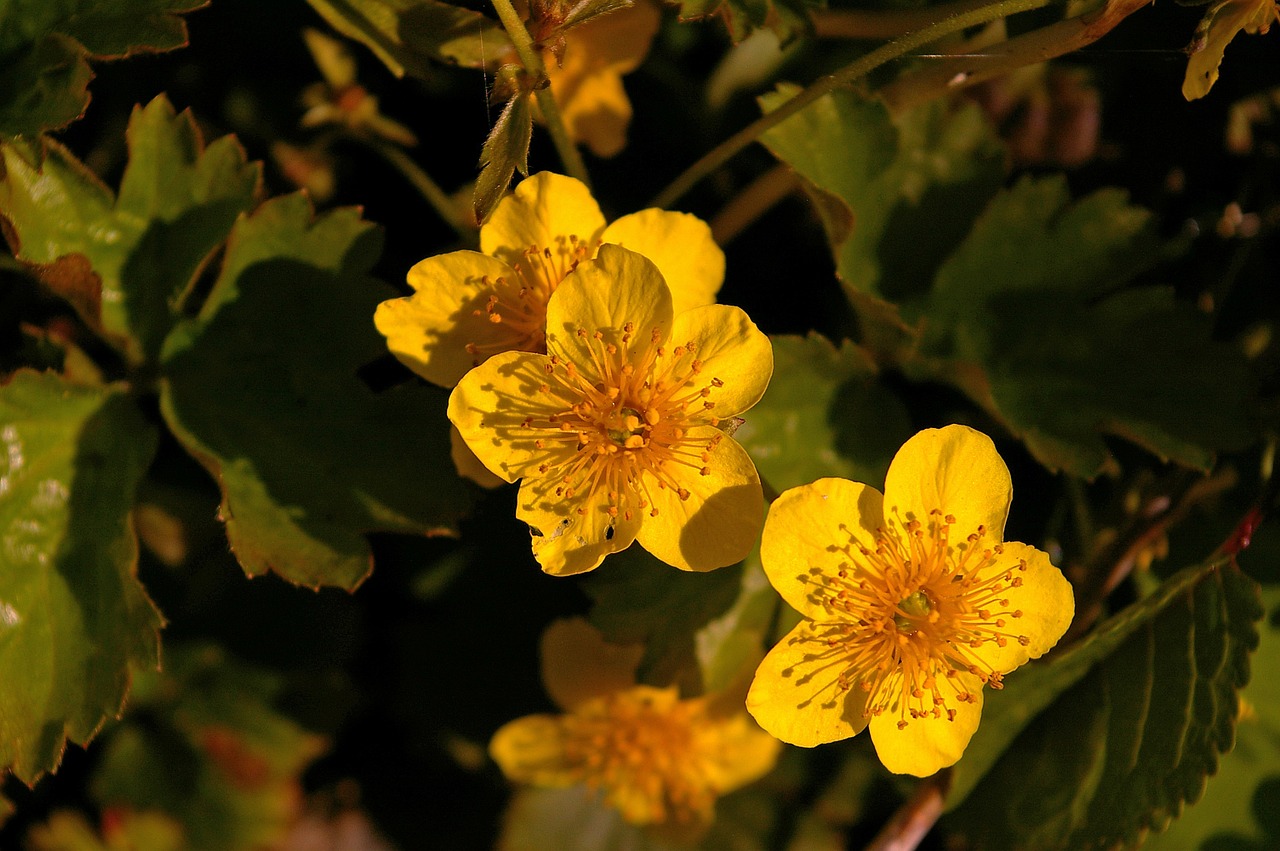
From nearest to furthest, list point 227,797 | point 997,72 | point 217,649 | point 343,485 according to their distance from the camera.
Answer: point 997,72
point 343,485
point 217,649
point 227,797

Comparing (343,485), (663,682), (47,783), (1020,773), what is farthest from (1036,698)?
(47,783)

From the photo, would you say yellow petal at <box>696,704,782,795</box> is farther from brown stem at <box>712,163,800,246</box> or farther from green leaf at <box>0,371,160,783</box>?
green leaf at <box>0,371,160,783</box>

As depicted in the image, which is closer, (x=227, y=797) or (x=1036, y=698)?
(x=1036, y=698)

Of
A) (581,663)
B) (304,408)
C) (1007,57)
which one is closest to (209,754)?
(581,663)

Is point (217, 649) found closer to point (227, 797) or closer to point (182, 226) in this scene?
point (227, 797)

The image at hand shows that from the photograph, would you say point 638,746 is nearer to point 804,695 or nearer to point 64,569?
point 804,695

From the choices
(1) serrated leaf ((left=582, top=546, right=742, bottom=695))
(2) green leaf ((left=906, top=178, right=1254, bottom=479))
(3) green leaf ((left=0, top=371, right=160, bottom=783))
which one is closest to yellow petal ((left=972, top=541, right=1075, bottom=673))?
(2) green leaf ((left=906, top=178, right=1254, bottom=479))
